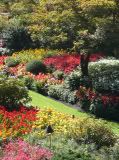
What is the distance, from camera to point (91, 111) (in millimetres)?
20188

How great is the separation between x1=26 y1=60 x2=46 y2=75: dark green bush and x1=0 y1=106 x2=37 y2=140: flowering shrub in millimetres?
8755

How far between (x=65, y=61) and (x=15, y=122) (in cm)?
1127

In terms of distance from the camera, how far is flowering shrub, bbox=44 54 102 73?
25.5 meters

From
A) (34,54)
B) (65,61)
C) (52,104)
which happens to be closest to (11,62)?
(34,54)

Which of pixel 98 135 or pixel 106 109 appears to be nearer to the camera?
pixel 98 135

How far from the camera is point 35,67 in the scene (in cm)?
2625

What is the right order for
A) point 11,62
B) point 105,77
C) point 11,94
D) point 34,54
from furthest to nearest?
1. point 34,54
2. point 11,62
3. point 105,77
4. point 11,94

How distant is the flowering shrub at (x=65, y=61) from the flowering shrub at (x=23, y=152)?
11727 mm

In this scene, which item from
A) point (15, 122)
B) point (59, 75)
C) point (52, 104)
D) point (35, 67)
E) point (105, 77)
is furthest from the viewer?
point (35, 67)

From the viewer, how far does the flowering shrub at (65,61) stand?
2548cm

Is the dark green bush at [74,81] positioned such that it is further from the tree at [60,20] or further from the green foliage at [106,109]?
the green foliage at [106,109]

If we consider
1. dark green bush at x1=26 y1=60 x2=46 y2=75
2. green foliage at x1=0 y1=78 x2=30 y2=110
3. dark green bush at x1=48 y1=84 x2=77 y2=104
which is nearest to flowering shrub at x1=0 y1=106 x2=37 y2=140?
green foliage at x1=0 y1=78 x2=30 y2=110

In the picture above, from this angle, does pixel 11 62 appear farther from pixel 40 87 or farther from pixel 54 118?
pixel 54 118

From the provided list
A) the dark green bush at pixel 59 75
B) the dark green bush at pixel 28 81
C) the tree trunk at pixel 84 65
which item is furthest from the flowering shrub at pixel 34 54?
the tree trunk at pixel 84 65
